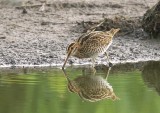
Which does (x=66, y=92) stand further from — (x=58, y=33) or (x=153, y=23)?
(x=153, y=23)

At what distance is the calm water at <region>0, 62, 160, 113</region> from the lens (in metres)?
9.32

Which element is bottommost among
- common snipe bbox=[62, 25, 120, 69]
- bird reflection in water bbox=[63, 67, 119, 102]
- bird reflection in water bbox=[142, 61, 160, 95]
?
bird reflection in water bbox=[142, 61, 160, 95]

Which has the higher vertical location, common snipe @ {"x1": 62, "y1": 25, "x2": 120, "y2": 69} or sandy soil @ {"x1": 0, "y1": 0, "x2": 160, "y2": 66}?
common snipe @ {"x1": 62, "y1": 25, "x2": 120, "y2": 69}

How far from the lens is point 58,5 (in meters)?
16.6

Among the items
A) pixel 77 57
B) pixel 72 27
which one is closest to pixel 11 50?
pixel 77 57

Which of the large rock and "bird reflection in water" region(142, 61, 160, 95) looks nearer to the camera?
"bird reflection in water" region(142, 61, 160, 95)

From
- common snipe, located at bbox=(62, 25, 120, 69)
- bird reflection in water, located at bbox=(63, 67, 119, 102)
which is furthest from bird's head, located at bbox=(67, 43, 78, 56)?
bird reflection in water, located at bbox=(63, 67, 119, 102)

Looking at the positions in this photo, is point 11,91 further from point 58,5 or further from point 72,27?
point 58,5

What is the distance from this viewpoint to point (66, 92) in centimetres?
1010

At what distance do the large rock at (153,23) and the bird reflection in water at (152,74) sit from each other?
1541 millimetres

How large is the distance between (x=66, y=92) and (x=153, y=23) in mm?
4586

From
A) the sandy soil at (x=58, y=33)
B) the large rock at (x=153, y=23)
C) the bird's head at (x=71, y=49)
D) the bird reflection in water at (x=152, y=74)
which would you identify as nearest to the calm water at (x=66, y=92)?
the bird reflection in water at (x=152, y=74)

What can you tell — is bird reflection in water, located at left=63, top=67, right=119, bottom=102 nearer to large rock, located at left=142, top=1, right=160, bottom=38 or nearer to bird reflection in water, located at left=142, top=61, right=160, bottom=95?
bird reflection in water, located at left=142, top=61, right=160, bottom=95

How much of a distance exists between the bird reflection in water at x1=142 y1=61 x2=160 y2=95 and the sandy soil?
21.2 inches
